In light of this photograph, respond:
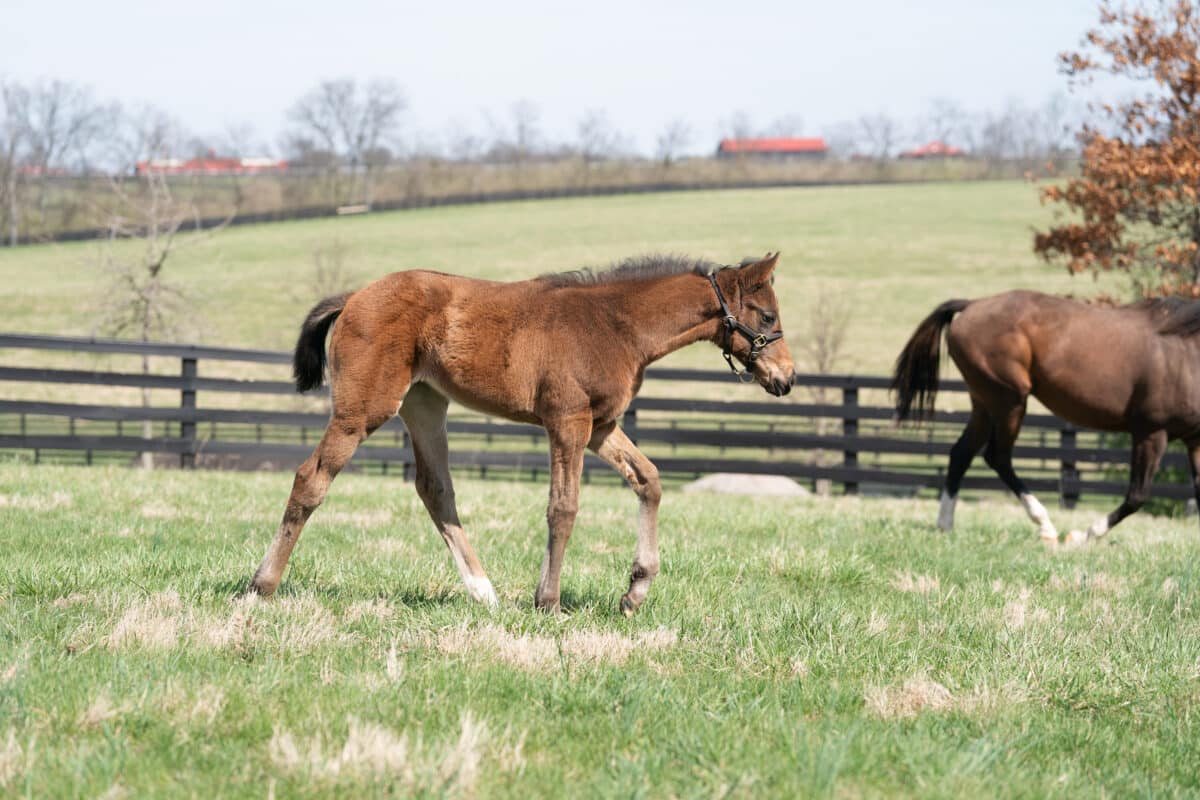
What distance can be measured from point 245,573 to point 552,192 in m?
70.1

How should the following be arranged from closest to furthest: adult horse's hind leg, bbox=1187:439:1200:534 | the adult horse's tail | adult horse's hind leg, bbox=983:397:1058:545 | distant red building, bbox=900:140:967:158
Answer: adult horse's hind leg, bbox=1187:439:1200:534, adult horse's hind leg, bbox=983:397:1058:545, the adult horse's tail, distant red building, bbox=900:140:967:158

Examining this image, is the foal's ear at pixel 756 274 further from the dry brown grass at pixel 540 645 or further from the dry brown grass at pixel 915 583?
the dry brown grass at pixel 915 583

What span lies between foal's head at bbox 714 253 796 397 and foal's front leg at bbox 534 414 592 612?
0.82 meters

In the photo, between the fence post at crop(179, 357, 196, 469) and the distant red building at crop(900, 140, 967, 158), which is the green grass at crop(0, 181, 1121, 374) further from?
the fence post at crop(179, 357, 196, 469)

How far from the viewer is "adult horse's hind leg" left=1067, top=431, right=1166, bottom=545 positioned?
946 cm

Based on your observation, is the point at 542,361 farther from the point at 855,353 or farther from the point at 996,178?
the point at 996,178

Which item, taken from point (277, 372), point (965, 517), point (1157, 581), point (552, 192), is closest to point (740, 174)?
point (552, 192)

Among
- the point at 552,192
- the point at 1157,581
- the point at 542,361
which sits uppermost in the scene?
the point at 552,192

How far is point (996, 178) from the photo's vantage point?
82.5m

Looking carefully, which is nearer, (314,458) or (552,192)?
(314,458)

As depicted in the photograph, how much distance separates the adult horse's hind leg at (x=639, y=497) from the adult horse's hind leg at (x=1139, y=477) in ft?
17.9

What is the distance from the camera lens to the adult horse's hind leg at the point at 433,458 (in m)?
5.52

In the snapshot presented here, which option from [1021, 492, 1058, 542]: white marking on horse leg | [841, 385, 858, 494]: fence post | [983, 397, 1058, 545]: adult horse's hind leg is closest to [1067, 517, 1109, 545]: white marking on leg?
[1021, 492, 1058, 542]: white marking on horse leg

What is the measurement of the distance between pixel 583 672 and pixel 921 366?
7753 mm
